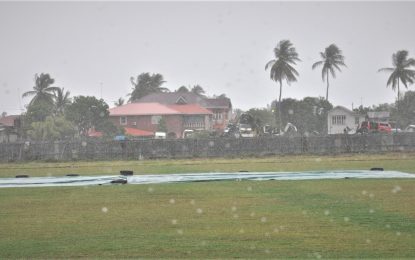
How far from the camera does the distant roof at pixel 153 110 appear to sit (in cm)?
8962

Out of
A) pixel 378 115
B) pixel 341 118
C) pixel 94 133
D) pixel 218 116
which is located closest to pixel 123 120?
pixel 94 133

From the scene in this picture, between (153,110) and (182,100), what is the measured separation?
10.3 meters

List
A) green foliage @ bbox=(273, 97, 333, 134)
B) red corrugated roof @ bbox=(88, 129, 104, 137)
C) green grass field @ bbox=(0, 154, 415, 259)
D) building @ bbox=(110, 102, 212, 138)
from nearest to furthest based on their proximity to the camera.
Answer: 1. green grass field @ bbox=(0, 154, 415, 259)
2. red corrugated roof @ bbox=(88, 129, 104, 137)
3. building @ bbox=(110, 102, 212, 138)
4. green foliage @ bbox=(273, 97, 333, 134)

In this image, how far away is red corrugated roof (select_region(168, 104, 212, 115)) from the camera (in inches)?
3610

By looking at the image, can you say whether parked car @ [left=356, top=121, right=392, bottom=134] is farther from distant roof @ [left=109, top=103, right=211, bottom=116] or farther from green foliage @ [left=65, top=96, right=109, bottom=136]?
green foliage @ [left=65, top=96, right=109, bottom=136]

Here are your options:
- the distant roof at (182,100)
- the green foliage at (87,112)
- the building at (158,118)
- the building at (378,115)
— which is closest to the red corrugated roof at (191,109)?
the building at (158,118)

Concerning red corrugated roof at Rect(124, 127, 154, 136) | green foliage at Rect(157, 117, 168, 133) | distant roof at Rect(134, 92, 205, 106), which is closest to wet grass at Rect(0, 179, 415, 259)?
green foliage at Rect(157, 117, 168, 133)

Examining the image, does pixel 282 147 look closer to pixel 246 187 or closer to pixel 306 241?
pixel 246 187

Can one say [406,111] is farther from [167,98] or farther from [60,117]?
Result: [60,117]

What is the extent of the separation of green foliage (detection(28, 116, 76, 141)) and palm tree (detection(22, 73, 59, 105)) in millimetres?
15806

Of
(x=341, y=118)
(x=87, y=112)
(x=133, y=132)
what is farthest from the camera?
(x=341, y=118)

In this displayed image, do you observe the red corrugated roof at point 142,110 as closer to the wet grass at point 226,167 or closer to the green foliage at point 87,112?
the green foliage at point 87,112

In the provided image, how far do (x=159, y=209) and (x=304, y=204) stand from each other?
3.65 meters

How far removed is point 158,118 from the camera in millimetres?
89312
